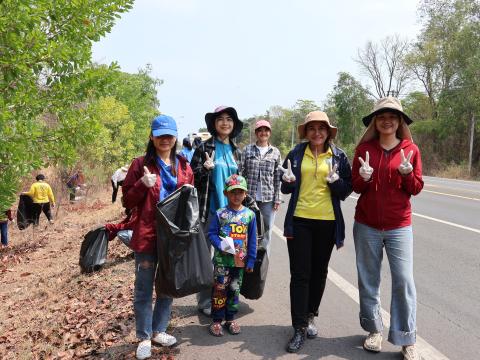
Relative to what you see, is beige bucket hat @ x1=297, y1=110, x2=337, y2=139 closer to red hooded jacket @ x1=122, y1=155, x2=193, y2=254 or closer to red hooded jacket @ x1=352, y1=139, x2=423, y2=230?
red hooded jacket @ x1=352, y1=139, x2=423, y2=230

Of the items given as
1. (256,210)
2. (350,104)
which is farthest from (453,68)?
(256,210)

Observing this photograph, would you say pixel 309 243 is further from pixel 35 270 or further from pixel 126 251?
pixel 35 270

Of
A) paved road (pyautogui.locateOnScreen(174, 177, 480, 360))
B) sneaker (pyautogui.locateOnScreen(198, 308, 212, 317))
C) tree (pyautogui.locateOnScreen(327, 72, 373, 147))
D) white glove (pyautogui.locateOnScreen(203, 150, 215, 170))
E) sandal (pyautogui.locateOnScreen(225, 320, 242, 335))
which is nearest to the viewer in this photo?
paved road (pyautogui.locateOnScreen(174, 177, 480, 360))

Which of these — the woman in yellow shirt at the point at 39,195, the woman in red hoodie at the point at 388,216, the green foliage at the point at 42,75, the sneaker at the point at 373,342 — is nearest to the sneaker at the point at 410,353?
the woman in red hoodie at the point at 388,216

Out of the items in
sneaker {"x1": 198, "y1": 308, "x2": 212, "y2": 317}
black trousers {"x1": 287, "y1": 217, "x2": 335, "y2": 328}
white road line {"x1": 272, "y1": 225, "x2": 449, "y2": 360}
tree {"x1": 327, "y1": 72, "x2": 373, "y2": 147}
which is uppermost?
tree {"x1": 327, "y1": 72, "x2": 373, "y2": 147}

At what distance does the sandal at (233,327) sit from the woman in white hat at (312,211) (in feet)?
1.82

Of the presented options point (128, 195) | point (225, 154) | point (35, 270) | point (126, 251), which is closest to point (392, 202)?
point (225, 154)

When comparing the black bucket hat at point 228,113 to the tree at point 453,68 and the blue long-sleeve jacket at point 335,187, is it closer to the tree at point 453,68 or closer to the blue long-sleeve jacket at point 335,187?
the blue long-sleeve jacket at point 335,187

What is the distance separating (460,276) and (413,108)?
38.9 meters

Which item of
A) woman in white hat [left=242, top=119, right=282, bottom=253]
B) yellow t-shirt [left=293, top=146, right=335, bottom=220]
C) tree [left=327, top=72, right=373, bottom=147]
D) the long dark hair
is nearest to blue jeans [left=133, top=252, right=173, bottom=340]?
the long dark hair

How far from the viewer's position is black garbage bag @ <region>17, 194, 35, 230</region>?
13.7 meters

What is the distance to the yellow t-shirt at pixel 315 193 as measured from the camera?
3.80 meters

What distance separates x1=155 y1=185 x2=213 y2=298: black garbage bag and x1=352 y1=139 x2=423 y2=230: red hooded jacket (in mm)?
1433

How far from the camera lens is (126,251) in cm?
774
